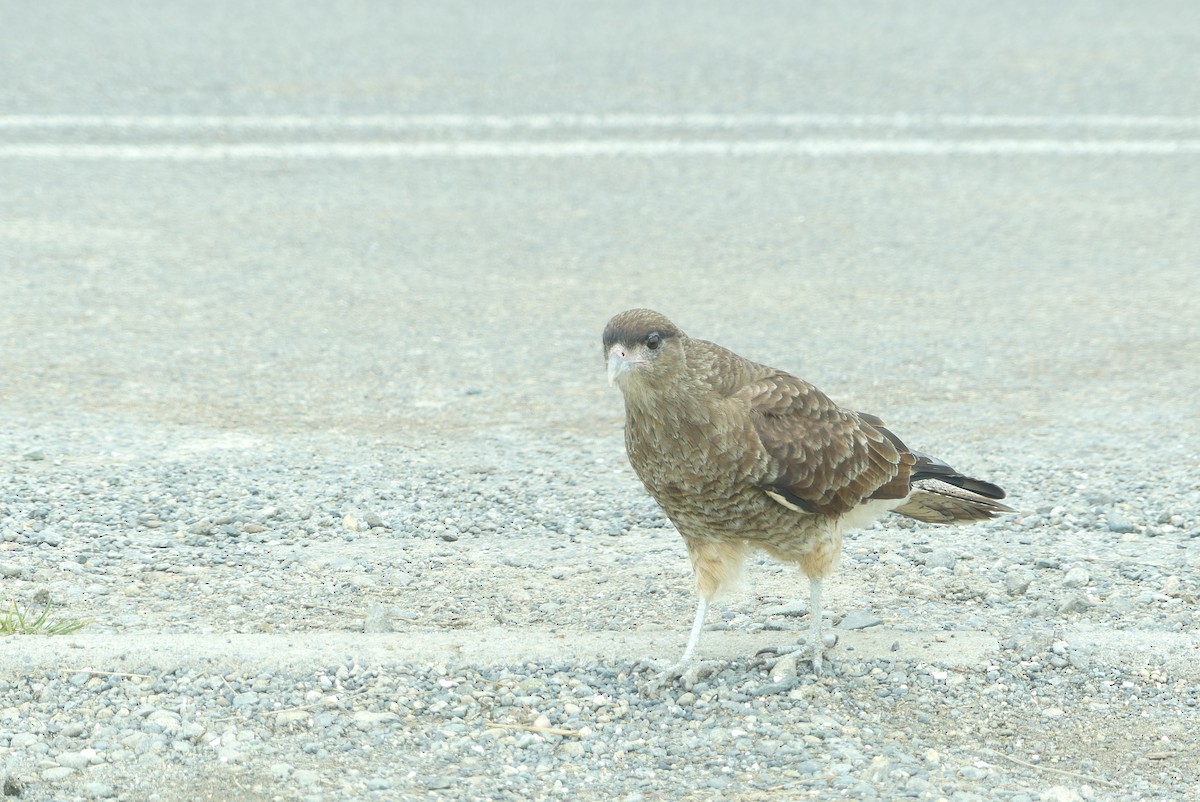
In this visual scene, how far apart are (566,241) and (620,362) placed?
4.49 m

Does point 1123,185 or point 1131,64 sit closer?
point 1123,185

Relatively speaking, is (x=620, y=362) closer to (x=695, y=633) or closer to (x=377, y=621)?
(x=695, y=633)

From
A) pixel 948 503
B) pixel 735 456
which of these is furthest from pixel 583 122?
pixel 735 456

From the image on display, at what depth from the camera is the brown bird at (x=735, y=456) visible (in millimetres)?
4273

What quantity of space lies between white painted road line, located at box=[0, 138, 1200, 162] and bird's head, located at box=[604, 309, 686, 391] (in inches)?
236

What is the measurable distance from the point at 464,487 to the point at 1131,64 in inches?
355

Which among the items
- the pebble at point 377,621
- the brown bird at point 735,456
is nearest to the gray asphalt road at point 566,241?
the pebble at point 377,621

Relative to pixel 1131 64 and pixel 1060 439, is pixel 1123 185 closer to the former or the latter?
pixel 1131 64

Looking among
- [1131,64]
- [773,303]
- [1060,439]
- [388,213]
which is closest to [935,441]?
[1060,439]

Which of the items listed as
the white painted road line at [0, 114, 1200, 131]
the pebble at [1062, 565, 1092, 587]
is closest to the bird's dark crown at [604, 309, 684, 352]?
the pebble at [1062, 565, 1092, 587]

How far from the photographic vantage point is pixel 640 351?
14.0 feet

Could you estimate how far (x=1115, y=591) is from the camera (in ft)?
16.0

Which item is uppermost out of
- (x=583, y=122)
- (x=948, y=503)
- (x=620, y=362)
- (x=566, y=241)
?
(x=583, y=122)

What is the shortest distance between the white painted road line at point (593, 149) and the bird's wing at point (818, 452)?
578cm
